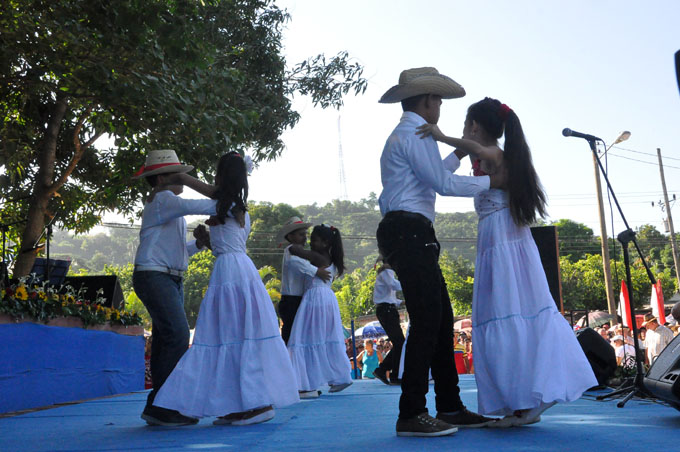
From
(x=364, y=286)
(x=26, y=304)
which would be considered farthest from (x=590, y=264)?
(x=26, y=304)

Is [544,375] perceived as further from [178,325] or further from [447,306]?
[178,325]

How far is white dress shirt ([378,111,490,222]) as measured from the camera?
3799 millimetres

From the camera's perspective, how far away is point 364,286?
204 feet

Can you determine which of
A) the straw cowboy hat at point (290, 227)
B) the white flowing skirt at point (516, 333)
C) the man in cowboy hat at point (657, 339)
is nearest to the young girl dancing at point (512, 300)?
the white flowing skirt at point (516, 333)

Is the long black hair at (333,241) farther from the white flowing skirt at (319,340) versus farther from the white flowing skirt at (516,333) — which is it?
the white flowing skirt at (516,333)

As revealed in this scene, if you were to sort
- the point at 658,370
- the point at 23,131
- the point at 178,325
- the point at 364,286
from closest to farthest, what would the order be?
the point at 658,370, the point at 178,325, the point at 23,131, the point at 364,286

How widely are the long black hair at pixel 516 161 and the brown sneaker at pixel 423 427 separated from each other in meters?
1.16

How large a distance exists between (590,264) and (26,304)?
44.0 metres

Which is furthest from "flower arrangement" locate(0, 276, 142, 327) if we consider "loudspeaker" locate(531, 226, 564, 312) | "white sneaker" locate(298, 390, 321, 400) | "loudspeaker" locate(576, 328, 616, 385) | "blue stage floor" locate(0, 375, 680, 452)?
"loudspeaker" locate(576, 328, 616, 385)

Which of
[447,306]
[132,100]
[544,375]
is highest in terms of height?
[132,100]

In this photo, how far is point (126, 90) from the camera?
7.65 metres

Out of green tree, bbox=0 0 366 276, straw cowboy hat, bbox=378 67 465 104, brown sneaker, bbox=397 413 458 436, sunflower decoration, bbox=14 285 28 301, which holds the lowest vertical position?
brown sneaker, bbox=397 413 458 436

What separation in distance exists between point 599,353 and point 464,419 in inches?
123

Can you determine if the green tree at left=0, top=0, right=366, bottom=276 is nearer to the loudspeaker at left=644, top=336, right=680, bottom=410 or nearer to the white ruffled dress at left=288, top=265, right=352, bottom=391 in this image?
the white ruffled dress at left=288, top=265, right=352, bottom=391
